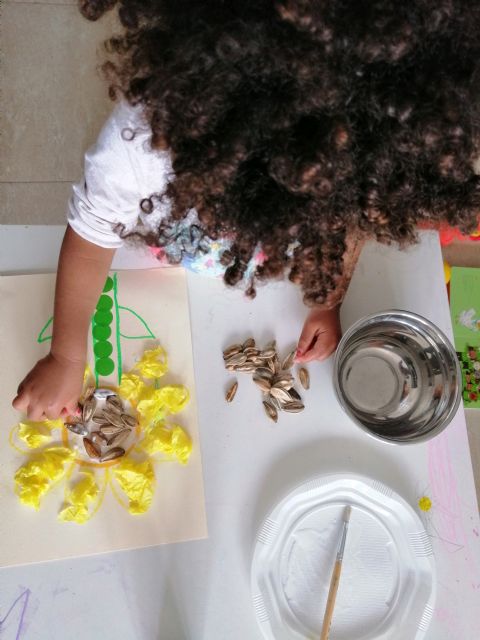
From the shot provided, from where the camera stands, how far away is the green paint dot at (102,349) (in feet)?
2.06

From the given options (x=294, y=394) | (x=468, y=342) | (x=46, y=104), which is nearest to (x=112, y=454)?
(x=294, y=394)

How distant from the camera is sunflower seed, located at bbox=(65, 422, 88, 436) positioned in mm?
603

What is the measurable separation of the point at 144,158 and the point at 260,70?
0.63 feet

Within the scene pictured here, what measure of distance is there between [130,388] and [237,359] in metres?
0.13

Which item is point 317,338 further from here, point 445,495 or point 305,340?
point 445,495

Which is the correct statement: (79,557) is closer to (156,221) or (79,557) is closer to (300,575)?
(300,575)

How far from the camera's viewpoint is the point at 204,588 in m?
0.58

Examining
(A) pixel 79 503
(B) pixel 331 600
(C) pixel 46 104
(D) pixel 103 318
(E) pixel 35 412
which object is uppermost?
(C) pixel 46 104

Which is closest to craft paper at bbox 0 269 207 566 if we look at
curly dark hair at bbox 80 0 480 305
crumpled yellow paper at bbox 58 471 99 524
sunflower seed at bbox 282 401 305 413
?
crumpled yellow paper at bbox 58 471 99 524

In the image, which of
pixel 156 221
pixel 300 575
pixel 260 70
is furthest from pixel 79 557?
pixel 260 70

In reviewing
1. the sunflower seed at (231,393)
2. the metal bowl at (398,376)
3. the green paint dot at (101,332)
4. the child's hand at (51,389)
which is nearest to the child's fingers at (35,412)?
the child's hand at (51,389)

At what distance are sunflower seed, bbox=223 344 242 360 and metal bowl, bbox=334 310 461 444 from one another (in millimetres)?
122

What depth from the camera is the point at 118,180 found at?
52 centimetres

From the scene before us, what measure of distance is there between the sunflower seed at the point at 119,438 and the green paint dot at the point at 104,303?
0.49 feet
